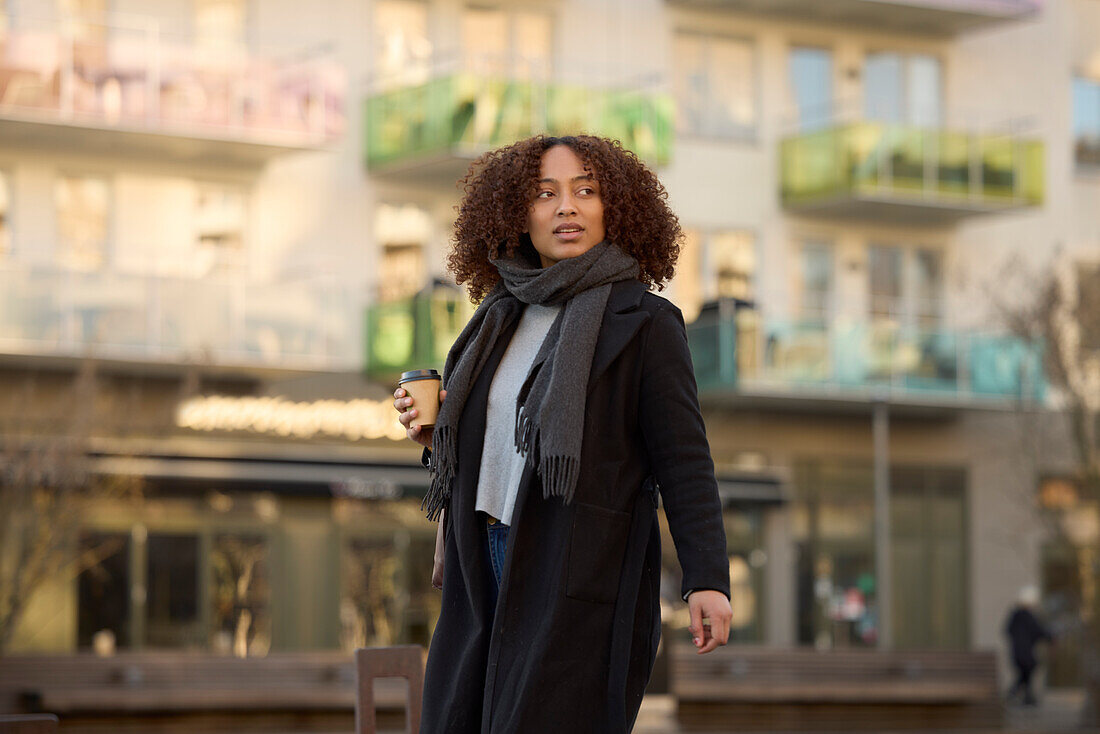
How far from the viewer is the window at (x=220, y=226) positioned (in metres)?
29.4

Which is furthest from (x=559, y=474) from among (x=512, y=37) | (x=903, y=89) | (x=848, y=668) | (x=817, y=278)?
(x=903, y=89)

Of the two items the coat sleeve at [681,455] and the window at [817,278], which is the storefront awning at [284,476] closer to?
the window at [817,278]

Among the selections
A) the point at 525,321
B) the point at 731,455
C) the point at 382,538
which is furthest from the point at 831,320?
the point at 525,321

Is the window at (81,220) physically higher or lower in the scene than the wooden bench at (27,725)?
higher

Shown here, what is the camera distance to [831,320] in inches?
1247

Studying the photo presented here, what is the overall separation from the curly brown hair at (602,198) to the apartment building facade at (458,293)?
21086mm

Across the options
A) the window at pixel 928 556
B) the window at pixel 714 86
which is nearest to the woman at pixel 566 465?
the window at pixel 714 86

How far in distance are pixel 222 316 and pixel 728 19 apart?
10.0 meters

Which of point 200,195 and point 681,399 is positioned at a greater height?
point 200,195

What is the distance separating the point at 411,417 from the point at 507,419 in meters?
0.28

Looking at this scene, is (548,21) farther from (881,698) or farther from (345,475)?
(881,698)

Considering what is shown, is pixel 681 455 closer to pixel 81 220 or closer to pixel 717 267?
pixel 81 220

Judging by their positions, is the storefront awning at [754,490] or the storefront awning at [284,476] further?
the storefront awning at [754,490]

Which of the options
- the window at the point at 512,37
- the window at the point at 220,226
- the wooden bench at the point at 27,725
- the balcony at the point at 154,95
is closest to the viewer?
the wooden bench at the point at 27,725
